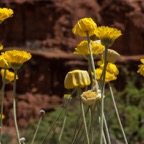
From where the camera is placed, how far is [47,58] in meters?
12.4

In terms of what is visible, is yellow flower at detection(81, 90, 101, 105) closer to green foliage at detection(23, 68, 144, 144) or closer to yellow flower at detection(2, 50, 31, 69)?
yellow flower at detection(2, 50, 31, 69)

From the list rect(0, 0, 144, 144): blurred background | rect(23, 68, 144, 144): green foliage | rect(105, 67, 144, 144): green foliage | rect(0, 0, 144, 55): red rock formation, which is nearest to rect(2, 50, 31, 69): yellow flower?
rect(105, 67, 144, 144): green foliage

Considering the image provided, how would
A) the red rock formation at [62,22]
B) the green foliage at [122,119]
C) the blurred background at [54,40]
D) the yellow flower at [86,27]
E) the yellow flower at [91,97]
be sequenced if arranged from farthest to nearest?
the red rock formation at [62,22], the blurred background at [54,40], the green foliage at [122,119], the yellow flower at [86,27], the yellow flower at [91,97]

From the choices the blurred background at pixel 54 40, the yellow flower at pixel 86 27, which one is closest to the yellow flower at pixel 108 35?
the yellow flower at pixel 86 27

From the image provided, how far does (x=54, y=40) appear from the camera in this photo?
501 inches

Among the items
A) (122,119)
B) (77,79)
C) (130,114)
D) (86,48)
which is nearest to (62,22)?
(122,119)

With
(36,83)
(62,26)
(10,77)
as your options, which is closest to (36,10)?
(62,26)

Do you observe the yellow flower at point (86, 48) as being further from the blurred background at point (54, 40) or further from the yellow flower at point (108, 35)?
the blurred background at point (54, 40)

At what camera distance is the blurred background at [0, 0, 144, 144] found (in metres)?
12.3

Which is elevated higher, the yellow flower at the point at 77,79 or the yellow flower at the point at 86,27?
the yellow flower at the point at 86,27

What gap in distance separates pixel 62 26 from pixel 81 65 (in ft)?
3.34

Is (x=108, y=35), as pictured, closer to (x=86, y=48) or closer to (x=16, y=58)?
(x=86, y=48)

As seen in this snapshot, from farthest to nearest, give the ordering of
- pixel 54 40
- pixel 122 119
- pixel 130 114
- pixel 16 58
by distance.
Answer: pixel 54 40 < pixel 122 119 < pixel 130 114 < pixel 16 58

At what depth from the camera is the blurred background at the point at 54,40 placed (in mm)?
12328
